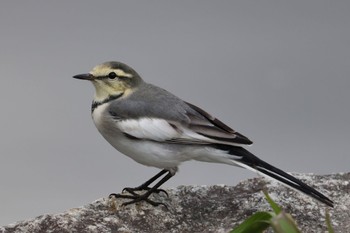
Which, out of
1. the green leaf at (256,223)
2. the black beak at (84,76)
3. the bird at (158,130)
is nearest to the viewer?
the green leaf at (256,223)

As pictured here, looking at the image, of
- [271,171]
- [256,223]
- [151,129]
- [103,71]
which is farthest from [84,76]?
[256,223]

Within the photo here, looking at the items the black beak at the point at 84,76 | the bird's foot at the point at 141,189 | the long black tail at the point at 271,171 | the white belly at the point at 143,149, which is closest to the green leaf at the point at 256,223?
the long black tail at the point at 271,171

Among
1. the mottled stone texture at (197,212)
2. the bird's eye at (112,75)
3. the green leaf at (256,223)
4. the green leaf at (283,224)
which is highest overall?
the bird's eye at (112,75)

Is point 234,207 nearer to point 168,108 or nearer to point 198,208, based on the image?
point 198,208

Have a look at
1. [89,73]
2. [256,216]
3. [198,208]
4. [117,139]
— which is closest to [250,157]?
[198,208]

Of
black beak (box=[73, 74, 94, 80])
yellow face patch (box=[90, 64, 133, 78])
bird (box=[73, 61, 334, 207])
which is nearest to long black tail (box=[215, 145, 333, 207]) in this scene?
bird (box=[73, 61, 334, 207])

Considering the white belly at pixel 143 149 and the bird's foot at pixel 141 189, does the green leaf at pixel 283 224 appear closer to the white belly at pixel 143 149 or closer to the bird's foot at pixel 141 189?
the white belly at pixel 143 149

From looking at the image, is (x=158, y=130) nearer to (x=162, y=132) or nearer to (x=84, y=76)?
(x=162, y=132)
